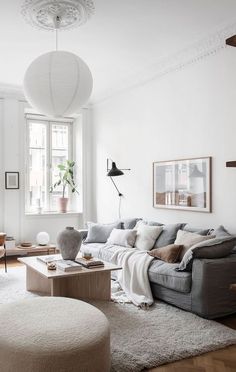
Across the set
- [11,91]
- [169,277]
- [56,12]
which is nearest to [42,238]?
[11,91]

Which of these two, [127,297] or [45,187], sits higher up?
[45,187]

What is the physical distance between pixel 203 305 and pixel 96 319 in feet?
4.39

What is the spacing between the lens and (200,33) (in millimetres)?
4473

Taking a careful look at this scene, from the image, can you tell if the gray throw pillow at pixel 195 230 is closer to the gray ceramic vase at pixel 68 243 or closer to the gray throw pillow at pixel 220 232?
the gray throw pillow at pixel 220 232

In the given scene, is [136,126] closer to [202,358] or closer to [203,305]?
[203,305]

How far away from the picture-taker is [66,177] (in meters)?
7.44

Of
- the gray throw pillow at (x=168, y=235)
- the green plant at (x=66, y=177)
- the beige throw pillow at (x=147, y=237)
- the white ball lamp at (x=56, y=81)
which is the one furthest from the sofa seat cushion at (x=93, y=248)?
the white ball lamp at (x=56, y=81)

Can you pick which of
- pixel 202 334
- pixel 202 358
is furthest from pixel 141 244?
pixel 202 358

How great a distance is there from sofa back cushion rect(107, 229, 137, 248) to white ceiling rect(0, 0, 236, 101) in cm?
234

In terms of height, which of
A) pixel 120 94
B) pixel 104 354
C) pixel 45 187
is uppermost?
pixel 120 94

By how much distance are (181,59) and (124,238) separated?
2444mm

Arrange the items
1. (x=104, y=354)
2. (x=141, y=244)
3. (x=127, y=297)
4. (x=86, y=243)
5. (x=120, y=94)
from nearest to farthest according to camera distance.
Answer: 1. (x=104, y=354)
2. (x=127, y=297)
3. (x=141, y=244)
4. (x=86, y=243)
5. (x=120, y=94)

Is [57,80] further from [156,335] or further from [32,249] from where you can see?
[32,249]

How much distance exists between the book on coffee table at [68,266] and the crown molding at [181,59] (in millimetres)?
2878
